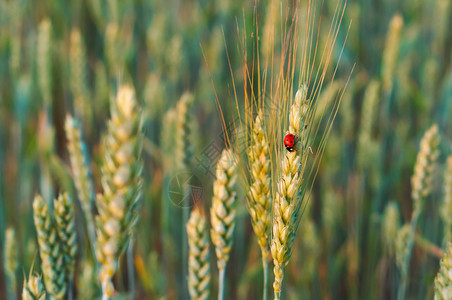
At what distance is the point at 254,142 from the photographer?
924 mm

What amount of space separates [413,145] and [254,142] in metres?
1.49

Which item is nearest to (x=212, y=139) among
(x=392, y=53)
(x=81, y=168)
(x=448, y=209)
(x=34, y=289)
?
(x=392, y=53)

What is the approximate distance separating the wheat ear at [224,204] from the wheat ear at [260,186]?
5 cm

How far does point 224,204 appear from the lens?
931mm

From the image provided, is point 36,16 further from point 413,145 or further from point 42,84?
point 413,145

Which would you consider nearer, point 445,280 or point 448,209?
point 445,280

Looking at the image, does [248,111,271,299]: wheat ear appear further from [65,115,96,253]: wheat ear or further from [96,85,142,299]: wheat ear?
[65,115,96,253]: wheat ear

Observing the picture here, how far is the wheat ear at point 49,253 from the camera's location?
2.97ft

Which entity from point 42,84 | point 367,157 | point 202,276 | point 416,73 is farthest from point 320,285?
point 416,73

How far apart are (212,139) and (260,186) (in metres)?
1.25

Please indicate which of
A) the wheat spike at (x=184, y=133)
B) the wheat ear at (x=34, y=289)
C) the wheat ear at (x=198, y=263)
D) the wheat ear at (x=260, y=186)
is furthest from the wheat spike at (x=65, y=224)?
the wheat spike at (x=184, y=133)

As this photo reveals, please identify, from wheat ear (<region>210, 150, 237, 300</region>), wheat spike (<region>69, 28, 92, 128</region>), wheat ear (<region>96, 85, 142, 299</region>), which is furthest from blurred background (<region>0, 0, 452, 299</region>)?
wheat ear (<region>96, 85, 142, 299</region>)

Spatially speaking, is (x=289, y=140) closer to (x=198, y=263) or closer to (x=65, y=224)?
(x=198, y=263)

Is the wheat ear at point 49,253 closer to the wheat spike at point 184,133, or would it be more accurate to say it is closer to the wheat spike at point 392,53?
the wheat spike at point 184,133
